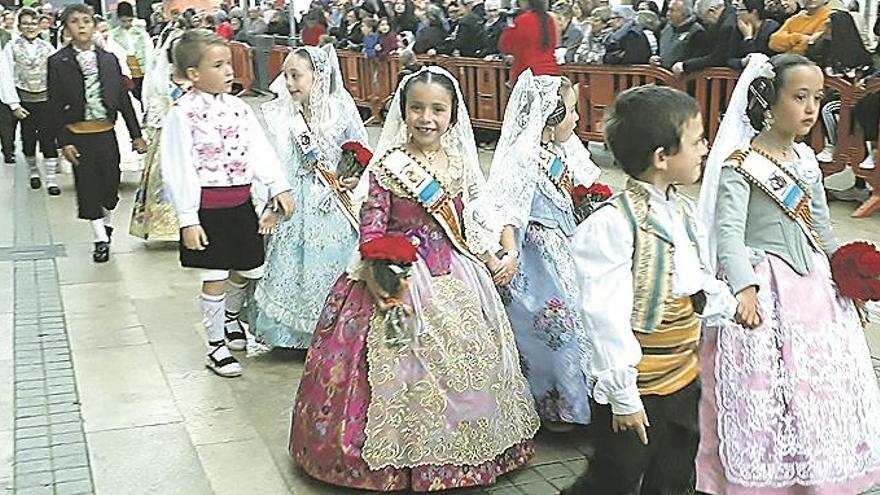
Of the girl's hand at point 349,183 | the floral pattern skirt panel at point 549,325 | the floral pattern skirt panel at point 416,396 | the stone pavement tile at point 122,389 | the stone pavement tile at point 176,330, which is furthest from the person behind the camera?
the stone pavement tile at point 176,330

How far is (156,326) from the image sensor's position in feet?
19.6

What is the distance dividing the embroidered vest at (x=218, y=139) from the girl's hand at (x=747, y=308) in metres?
2.52

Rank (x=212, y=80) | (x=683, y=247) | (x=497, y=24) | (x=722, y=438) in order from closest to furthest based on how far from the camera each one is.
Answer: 1. (x=683, y=247)
2. (x=722, y=438)
3. (x=212, y=80)
4. (x=497, y=24)

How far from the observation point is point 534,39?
424 inches

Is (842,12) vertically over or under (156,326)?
over

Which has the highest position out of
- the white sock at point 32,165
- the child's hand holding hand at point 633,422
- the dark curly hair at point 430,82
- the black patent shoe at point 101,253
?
the dark curly hair at point 430,82

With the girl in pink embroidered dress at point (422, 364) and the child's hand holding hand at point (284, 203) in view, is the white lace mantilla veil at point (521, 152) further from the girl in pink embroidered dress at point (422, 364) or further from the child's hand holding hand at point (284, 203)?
the child's hand holding hand at point (284, 203)

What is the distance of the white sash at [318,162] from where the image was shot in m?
5.35

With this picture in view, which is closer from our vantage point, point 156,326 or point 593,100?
point 156,326

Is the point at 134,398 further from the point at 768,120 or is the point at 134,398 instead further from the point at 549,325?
the point at 768,120

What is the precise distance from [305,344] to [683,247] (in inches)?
107

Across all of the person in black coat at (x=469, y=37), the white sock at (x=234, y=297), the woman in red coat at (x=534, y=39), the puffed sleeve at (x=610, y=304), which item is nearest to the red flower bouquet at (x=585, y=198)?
the puffed sleeve at (x=610, y=304)

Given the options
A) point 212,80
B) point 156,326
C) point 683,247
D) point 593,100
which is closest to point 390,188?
point 683,247

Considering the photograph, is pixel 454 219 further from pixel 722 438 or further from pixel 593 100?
pixel 593 100
